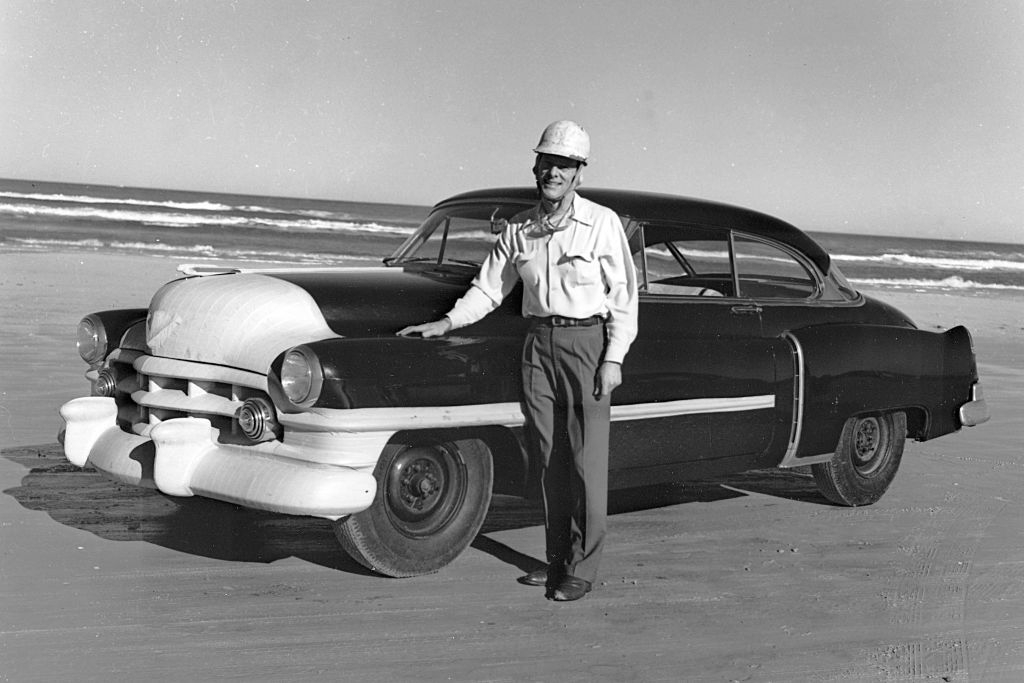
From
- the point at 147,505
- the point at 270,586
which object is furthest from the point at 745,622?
the point at 147,505

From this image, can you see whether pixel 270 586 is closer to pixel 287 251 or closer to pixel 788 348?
pixel 788 348

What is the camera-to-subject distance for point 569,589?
5.01 meters

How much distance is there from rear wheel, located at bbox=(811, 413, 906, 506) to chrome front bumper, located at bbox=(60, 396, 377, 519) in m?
3.11

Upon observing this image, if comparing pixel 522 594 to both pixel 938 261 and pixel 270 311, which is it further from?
pixel 938 261

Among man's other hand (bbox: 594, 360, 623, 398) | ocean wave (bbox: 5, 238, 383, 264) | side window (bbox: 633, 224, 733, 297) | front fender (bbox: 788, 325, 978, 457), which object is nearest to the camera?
man's other hand (bbox: 594, 360, 623, 398)

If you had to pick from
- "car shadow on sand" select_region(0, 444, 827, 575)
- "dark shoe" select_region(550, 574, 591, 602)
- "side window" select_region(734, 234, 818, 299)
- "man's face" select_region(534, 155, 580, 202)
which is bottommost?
"car shadow on sand" select_region(0, 444, 827, 575)

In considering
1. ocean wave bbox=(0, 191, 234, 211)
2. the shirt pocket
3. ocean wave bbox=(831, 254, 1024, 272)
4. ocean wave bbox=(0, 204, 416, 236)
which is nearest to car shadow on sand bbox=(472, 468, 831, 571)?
the shirt pocket

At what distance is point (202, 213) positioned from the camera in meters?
43.7

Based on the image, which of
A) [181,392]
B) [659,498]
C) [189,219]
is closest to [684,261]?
[659,498]

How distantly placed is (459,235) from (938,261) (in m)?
38.8

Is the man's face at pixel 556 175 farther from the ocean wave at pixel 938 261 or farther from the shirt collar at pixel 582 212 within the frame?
the ocean wave at pixel 938 261

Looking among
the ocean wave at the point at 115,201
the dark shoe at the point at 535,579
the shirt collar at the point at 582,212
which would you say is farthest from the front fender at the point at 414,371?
the ocean wave at the point at 115,201

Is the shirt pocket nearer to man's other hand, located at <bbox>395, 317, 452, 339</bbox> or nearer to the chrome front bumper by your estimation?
man's other hand, located at <bbox>395, 317, 452, 339</bbox>

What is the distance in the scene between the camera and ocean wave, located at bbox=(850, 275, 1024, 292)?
102 feet
